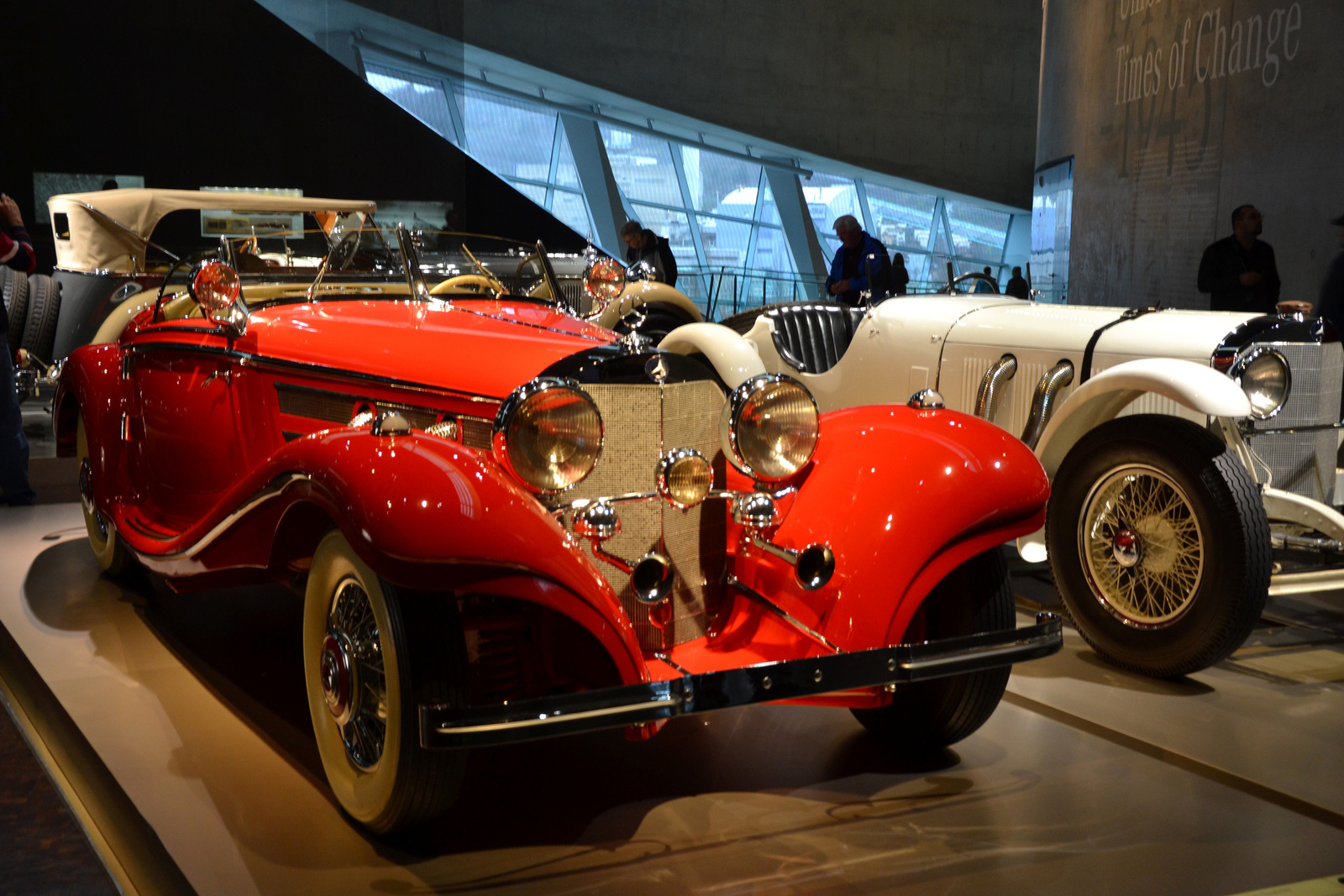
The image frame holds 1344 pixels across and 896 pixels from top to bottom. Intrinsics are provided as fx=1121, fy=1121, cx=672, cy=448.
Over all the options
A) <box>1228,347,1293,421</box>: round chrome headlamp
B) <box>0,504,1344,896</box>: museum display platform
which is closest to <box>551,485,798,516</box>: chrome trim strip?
<box>0,504,1344,896</box>: museum display platform

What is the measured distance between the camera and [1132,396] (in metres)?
3.85

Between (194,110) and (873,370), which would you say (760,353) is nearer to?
(873,370)

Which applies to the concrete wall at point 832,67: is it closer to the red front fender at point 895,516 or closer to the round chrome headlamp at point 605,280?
the round chrome headlamp at point 605,280

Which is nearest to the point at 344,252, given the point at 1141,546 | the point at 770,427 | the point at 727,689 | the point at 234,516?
the point at 234,516

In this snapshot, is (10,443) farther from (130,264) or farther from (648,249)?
(648,249)

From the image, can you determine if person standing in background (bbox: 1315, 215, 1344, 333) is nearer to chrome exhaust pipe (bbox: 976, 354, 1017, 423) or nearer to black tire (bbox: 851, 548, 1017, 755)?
chrome exhaust pipe (bbox: 976, 354, 1017, 423)

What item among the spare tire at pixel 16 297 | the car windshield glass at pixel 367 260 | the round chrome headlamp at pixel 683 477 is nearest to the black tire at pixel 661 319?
the car windshield glass at pixel 367 260

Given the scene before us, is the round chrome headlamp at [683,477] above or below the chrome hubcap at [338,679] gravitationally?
above

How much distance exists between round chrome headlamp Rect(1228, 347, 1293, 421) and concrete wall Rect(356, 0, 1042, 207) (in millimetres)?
10648

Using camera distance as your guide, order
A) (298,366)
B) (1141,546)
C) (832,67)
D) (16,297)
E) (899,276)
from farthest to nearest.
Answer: (832,67) → (899,276) → (16,297) → (1141,546) → (298,366)

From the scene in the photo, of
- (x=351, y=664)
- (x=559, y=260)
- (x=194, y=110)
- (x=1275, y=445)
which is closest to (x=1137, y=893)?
(x=351, y=664)

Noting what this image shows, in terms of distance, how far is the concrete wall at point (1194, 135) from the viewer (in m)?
6.59

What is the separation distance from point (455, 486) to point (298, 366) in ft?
4.52

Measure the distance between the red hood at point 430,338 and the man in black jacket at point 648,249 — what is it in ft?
18.2
